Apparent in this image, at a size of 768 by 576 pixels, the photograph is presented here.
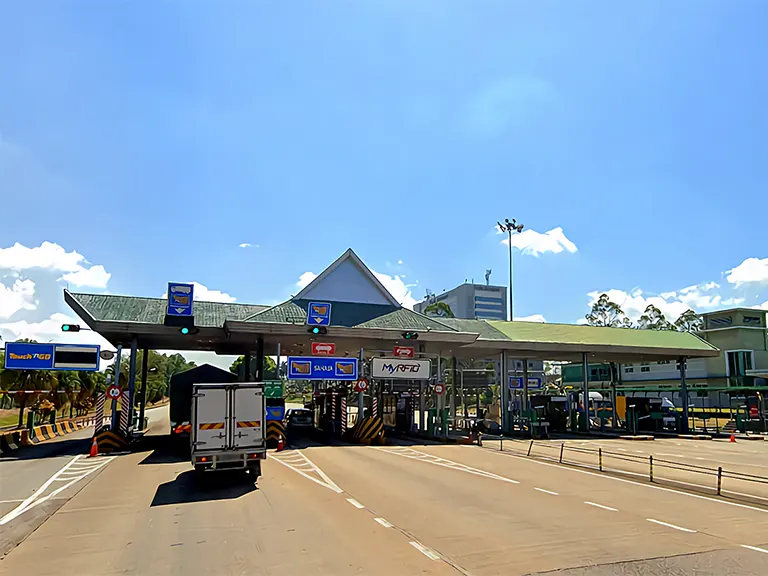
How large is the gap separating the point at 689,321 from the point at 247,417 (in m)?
97.3

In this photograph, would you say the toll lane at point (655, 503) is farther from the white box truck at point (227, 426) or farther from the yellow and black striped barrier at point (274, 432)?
the yellow and black striped barrier at point (274, 432)

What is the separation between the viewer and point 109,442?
972 inches

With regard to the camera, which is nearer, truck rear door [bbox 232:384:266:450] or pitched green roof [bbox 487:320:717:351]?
truck rear door [bbox 232:384:266:450]

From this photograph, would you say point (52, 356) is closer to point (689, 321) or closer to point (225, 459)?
point (225, 459)

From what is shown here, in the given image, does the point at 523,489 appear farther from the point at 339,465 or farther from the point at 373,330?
the point at 373,330

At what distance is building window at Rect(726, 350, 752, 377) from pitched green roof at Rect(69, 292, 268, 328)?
51.1 metres

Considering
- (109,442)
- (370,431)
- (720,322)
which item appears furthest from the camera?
(720,322)

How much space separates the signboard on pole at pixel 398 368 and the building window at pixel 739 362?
45.8 metres

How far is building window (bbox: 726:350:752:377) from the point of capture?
6129 centimetres

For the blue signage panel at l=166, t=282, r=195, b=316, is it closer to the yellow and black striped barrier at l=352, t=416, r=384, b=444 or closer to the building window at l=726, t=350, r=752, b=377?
the yellow and black striped barrier at l=352, t=416, r=384, b=444

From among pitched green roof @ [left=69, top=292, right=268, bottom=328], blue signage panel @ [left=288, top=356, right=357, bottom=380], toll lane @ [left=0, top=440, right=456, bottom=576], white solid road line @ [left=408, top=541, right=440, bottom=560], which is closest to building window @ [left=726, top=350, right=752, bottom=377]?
blue signage panel @ [left=288, top=356, right=357, bottom=380]

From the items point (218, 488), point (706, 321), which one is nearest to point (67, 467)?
point (218, 488)

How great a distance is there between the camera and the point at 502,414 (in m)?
36.2

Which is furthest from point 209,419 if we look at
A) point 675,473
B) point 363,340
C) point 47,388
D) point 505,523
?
point 47,388
